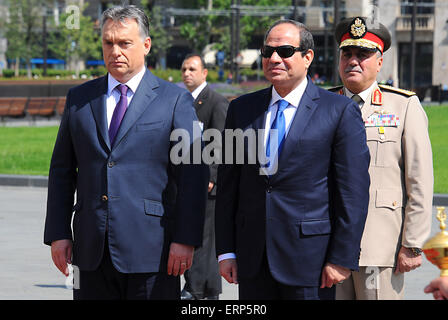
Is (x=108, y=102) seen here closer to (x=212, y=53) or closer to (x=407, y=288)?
(x=407, y=288)

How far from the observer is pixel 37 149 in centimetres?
2066

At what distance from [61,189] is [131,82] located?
62 centimetres

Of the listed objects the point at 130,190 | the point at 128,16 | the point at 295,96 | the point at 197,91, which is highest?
the point at 128,16

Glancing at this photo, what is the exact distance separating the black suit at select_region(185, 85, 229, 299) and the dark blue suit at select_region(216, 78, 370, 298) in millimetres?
3185

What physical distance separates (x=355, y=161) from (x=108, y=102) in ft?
4.01

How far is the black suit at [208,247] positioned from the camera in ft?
24.8

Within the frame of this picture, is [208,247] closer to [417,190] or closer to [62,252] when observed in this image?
[417,190]

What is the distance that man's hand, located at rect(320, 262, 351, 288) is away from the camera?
4.20m

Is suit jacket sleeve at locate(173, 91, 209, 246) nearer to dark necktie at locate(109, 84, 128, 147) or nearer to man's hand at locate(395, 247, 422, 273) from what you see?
dark necktie at locate(109, 84, 128, 147)

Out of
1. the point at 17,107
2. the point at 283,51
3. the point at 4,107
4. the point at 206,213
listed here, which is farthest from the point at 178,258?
the point at 17,107

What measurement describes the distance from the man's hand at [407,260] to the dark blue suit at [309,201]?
0.69 meters

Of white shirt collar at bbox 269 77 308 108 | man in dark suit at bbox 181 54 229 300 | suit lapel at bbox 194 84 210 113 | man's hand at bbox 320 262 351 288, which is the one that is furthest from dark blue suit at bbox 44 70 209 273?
suit lapel at bbox 194 84 210 113

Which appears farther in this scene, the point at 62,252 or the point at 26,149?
the point at 26,149

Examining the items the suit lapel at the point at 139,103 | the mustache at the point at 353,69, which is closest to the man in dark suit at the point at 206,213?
the mustache at the point at 353,69
